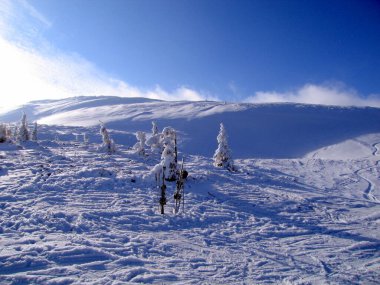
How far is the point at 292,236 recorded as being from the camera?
916 centimetres

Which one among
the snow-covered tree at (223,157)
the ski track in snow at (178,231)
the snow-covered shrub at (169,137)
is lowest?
the ski track in snow at (178,231)

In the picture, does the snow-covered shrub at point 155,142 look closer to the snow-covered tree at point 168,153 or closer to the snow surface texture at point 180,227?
the snow surface texture at point 180,227

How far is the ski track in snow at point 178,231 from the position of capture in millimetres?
6559

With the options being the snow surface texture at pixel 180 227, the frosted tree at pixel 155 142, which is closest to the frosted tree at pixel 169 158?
the snow surface texture at pixel 180 227

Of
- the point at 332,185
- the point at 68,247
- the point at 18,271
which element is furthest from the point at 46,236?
the point at 332,185

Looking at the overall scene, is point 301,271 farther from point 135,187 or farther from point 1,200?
point 1,200

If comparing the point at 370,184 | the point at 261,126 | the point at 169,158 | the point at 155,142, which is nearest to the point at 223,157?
the point at 155,142

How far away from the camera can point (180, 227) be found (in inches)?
375

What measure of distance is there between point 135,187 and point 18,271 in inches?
290

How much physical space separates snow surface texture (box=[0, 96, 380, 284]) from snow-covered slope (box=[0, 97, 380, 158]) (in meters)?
20.8

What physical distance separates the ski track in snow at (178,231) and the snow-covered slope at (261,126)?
73.1ft

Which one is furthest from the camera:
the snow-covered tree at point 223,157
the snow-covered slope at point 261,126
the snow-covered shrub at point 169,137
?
the snow-covered slope at point 261,126

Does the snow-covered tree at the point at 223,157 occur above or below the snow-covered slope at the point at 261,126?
below

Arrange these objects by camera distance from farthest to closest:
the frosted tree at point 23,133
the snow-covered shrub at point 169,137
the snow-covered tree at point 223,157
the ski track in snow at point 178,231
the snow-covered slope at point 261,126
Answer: the snow-covered slope at point 261,126, the frosted tree at point 23,133, the snow-covered tree at point 223,157, the snow-covered shrub at point 169,137, the ski track in snow at point 178,231
